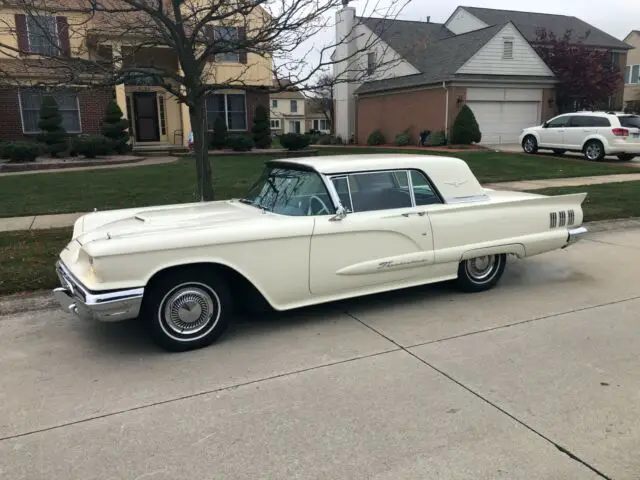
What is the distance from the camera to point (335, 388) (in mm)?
3682

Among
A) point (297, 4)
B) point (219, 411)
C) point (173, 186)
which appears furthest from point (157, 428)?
point (173, 186)

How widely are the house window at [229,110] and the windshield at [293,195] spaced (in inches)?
771

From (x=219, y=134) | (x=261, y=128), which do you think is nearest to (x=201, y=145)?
(x=219, y=134)

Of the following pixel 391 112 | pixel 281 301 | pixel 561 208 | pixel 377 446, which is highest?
pixel 391 112

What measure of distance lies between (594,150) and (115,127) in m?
16.7

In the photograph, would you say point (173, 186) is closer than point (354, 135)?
Yes

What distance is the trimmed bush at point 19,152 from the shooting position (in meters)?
17.8

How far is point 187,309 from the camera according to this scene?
169 inches

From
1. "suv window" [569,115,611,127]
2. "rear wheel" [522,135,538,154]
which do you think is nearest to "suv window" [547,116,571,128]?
"suv window" [569,115,611,127]

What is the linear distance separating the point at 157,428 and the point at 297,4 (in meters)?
5.38

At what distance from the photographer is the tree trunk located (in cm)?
796

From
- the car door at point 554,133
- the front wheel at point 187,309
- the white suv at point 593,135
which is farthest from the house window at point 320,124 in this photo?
the front wheel at point 187,309

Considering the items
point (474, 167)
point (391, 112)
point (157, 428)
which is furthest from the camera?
point (391, 112)

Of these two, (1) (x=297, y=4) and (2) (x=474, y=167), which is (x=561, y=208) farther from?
(2) (x=474, y=167)
